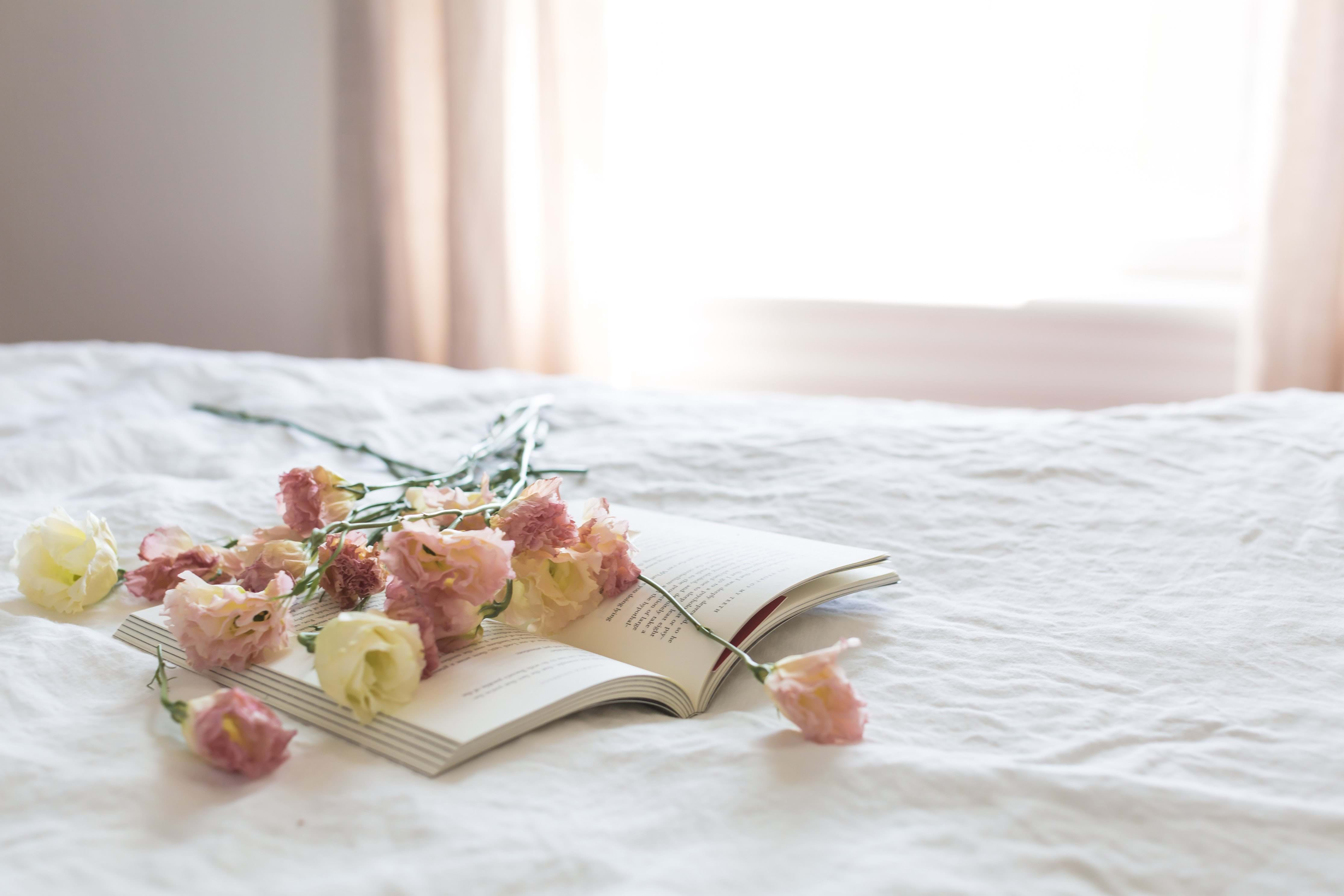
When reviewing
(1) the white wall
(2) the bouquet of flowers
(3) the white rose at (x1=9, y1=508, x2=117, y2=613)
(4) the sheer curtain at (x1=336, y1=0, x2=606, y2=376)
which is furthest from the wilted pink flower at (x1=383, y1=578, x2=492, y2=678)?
(1) the white wall

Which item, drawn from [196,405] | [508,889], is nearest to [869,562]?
[508,889]

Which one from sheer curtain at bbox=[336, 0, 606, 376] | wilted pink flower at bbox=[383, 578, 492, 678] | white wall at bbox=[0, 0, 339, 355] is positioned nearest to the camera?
wilted pink flower at bbox=[383, 578, 492, 678]

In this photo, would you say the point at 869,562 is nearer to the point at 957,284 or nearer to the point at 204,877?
the point at 204,877

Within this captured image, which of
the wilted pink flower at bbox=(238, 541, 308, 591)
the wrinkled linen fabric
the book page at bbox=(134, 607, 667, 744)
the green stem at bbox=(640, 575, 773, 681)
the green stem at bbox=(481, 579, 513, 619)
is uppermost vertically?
the wilted pink flower at bbox=(238, 541, 308, 591)

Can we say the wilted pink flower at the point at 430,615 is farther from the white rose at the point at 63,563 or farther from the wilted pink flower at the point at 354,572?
the white rose at the point at 63,563

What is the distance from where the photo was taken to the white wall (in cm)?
246

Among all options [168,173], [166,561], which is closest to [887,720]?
[166,561]

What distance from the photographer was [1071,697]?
557 mm

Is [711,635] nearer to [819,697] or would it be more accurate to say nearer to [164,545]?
[819,697]

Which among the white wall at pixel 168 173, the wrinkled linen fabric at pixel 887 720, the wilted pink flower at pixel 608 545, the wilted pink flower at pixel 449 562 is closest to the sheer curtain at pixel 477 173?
the white wall at pixel 168 173

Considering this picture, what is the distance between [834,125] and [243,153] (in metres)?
1.36

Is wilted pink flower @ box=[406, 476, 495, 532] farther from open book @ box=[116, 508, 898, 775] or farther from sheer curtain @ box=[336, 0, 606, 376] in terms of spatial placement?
sheer curtain @ box=[336, 0, 606, 376]

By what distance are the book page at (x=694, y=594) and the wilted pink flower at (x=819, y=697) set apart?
3.6 inches

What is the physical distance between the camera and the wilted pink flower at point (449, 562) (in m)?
0.50
